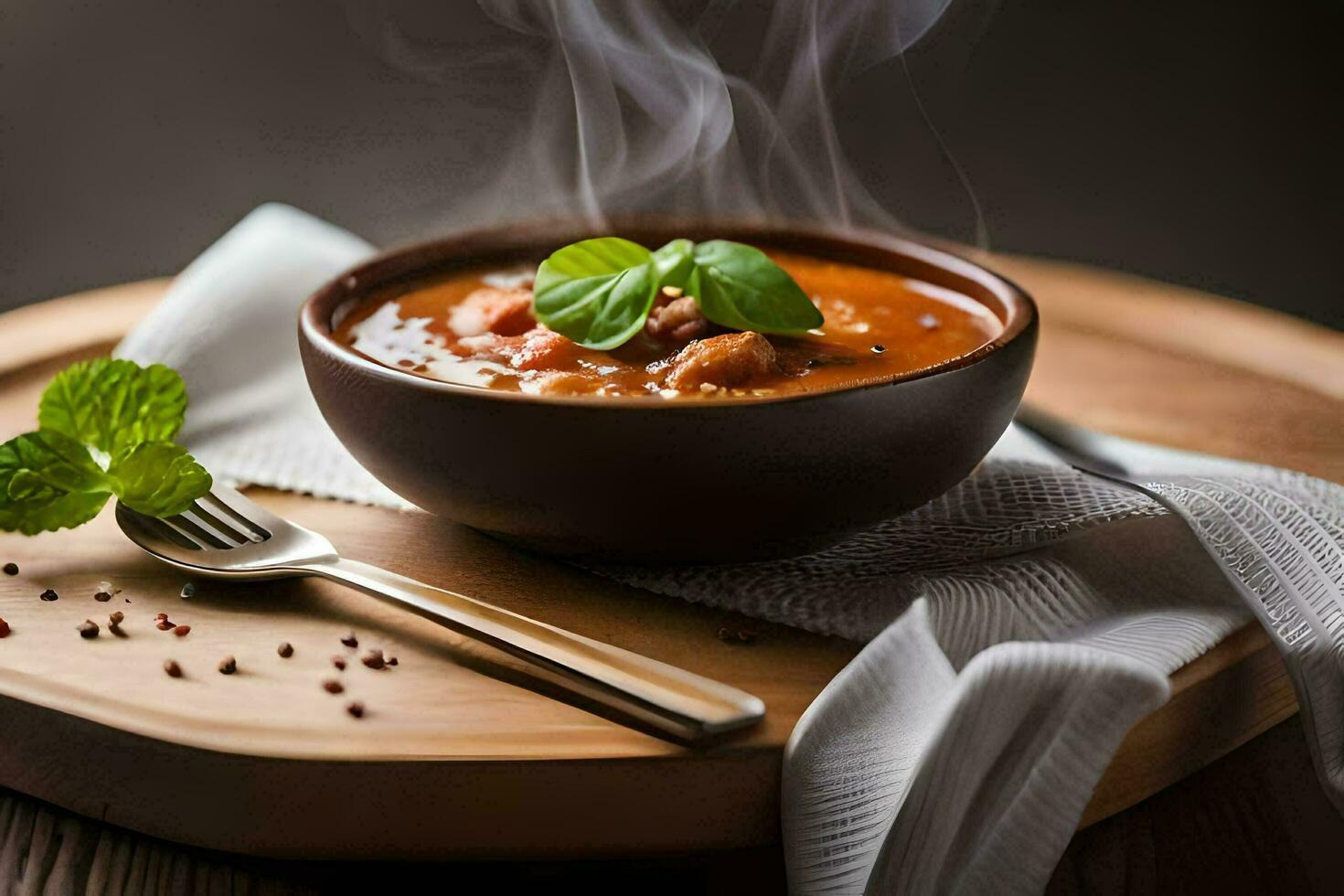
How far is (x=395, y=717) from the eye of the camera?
1.02 metres

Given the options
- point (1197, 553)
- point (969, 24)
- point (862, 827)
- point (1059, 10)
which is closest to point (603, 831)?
point (862, 827)

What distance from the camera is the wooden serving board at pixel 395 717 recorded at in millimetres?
975

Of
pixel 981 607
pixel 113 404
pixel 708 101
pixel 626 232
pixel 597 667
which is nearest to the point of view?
pixel 597 667

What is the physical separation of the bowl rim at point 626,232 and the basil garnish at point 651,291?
0.16 meters

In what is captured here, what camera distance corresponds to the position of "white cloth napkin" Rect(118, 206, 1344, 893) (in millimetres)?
972

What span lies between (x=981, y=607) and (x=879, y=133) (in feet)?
8.56

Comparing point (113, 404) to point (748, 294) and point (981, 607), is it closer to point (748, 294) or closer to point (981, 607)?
point (748, 294)

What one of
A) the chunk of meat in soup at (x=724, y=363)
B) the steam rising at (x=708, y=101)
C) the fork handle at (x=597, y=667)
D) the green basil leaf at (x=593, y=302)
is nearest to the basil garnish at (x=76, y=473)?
the fork handle at (x=597, y=667)

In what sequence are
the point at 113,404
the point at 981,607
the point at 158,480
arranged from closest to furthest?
the point at 981,607 < the point at 158,480 < the point at 113,404

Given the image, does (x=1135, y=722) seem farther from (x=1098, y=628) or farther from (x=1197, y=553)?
(x=1197, y=553)

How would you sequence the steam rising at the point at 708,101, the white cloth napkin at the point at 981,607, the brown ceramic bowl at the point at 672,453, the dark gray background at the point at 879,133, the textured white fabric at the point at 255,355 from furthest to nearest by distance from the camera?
the dark gray background at the point at 879,133, the steam rising at the point at 708,101, the textured white fabric at the point at 255,355, the brown ceramic bowl at the point at 672,453, the white cloth napkin at the point at 981,607

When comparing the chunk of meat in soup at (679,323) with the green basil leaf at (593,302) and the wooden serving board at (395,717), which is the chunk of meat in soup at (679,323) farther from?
the wooden serving board at (395,717)

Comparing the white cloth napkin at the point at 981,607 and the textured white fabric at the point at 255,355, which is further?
the textured white fabric at the point at 255,355

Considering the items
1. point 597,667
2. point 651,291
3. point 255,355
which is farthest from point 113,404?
point 597,667
